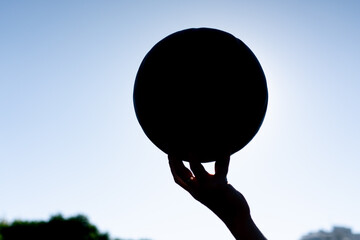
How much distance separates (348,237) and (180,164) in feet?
497

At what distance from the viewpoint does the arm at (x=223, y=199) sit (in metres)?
1.53

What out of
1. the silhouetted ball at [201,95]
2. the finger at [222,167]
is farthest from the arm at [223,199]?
the silhouetted ball at [201,95]

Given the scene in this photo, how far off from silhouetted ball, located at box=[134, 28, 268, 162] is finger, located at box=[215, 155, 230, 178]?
20.9 inches

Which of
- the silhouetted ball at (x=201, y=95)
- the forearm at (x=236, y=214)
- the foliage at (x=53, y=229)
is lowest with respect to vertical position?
the forearm at (x=236, y=214)

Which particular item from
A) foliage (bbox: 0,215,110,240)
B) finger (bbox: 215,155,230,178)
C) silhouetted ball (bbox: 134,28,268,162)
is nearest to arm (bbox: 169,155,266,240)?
finger (bbox: 215,155,230,178)

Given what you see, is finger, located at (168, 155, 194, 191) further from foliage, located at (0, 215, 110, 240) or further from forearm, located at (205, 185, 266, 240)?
foliage, located at (0, 215, 110, 240)

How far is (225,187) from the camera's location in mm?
1719

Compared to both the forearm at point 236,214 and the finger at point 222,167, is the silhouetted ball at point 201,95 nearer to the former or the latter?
the finger at point 222,167

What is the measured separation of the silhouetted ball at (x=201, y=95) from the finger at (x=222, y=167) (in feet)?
1.74

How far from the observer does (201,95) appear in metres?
2.45

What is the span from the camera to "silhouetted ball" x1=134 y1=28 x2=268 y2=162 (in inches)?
96.9

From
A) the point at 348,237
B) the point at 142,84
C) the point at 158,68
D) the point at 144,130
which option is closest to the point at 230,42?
the point at 158,68

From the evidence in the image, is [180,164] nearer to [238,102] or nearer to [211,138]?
[211,138]

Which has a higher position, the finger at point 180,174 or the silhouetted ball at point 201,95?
the silhouetted ball at point 201,95
